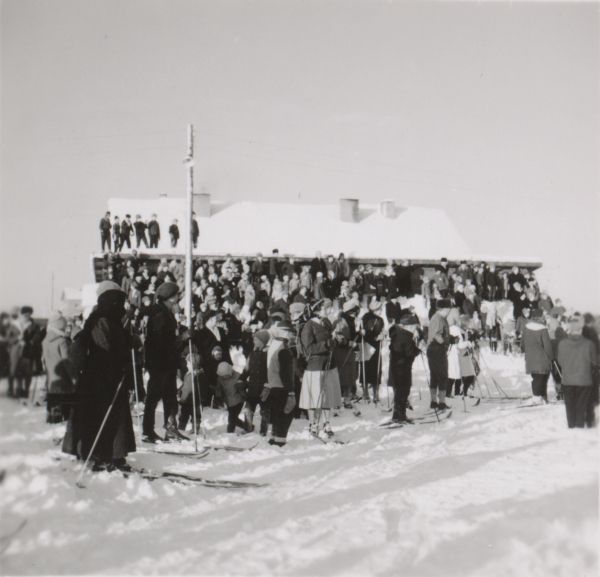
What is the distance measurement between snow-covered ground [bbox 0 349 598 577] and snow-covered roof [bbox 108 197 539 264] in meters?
18.9

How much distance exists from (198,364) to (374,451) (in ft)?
7.86

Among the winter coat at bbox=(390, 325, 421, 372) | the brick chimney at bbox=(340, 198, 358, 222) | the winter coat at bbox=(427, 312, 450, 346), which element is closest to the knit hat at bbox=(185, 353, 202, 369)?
the winter coat at bbox=(390, 325, 421, 372)

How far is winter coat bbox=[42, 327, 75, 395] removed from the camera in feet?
19.0

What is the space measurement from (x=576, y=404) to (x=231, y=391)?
407 centimetres

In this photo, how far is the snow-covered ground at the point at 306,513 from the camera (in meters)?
3.71

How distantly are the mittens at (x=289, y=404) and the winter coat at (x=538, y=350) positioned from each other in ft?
15.1

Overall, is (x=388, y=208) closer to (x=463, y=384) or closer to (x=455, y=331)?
(x=455, y=331)

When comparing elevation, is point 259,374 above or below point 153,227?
below

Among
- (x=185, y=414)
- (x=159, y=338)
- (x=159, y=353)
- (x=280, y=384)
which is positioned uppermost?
(x=159, y=338)

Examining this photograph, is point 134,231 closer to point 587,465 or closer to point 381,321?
point 381,321

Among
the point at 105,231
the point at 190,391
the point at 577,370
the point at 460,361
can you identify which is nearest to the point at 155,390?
the point at 190,391

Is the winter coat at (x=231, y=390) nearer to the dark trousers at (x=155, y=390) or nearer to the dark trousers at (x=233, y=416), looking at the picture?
the dark trousers at (x=233, y=416)

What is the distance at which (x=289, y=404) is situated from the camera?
6961mm

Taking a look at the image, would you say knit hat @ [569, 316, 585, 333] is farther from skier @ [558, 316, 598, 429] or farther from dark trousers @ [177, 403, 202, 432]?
dark trousers @ [177, 403, 202, 432]
